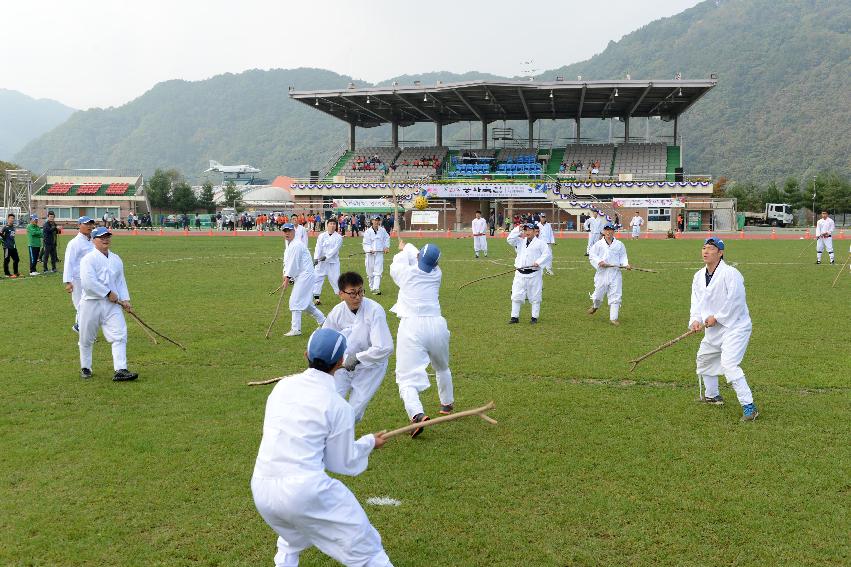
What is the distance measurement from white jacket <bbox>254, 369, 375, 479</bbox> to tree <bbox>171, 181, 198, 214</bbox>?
3377 inches

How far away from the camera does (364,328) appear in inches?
269

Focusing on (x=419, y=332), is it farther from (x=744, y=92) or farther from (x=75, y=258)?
(x=744, y=92)

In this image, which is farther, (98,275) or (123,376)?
(123,376)

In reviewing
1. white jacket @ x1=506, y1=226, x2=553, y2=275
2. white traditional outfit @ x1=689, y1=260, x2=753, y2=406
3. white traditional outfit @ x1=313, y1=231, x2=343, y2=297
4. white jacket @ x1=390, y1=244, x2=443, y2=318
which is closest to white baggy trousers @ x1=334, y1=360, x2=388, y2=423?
white jacket @ x1=390, y1=244, x2=443, y2=318

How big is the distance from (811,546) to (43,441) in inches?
278

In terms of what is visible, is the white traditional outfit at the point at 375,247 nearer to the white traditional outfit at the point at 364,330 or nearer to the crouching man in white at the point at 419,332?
the crouching man in white at the point at 419,332

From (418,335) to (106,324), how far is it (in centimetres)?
475

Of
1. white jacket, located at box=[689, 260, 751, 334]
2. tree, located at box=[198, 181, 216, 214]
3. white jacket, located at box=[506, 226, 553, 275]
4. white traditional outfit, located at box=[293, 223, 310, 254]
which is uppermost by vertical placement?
tree, located at box=[198, 181, 216, 214]

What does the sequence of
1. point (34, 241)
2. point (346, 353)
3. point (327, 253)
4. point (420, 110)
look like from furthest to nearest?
point (420, 110) → point (34, 241) → point (327, 253) → point (346, 353)

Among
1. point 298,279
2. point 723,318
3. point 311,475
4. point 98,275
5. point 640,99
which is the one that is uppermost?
point 640,99

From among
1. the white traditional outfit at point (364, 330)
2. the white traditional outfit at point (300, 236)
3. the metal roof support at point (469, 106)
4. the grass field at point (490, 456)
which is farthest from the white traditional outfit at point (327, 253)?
the metal roof support at point (469, 106)

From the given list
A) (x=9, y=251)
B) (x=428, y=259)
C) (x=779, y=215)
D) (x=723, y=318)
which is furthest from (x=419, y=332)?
(x=779, y=215)

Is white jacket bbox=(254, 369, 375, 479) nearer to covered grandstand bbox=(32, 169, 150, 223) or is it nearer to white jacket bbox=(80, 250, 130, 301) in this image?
white jacket bbox=(80, 250, 130, 301)

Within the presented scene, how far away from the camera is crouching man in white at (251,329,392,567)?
155 inches
